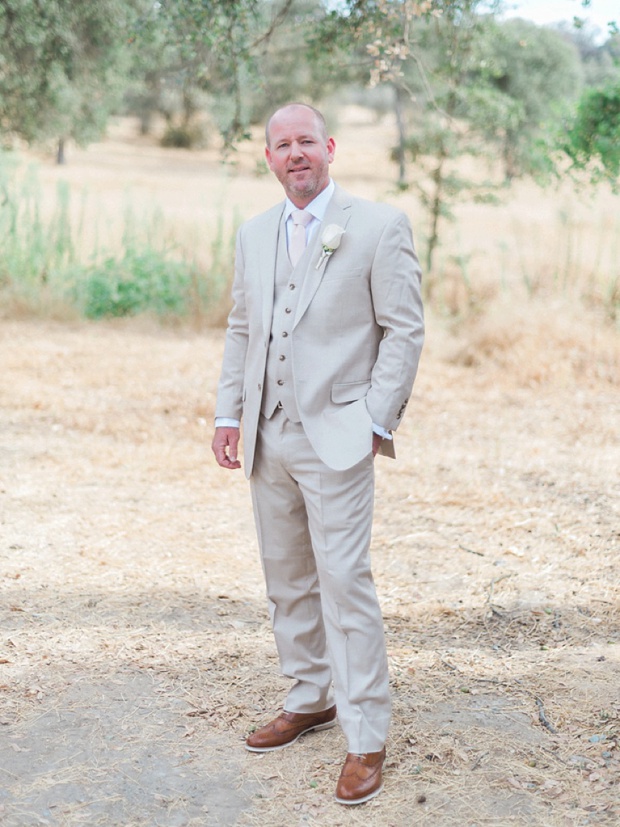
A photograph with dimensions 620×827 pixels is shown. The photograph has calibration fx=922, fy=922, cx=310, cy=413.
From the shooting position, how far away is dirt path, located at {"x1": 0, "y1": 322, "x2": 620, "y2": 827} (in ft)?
9.88

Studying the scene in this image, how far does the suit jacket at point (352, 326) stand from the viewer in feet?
9.07

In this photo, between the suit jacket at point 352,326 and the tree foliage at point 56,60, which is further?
the tree foliage at point 56,60

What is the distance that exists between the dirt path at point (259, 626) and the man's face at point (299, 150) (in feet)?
6.27

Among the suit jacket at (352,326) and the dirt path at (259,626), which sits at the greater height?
the suit jacket at (352,326)

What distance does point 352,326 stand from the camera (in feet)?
9.30

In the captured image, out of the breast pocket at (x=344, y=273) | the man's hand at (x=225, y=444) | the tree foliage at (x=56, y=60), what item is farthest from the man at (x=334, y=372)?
the tree foliage at (x=56, y=60)

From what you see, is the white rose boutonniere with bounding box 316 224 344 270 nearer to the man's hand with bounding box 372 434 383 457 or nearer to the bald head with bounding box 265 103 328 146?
the bald head with bounding box 265 103 328 146

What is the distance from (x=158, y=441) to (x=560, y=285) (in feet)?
19.1

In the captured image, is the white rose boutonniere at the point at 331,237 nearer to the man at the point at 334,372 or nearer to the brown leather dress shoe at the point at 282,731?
the man at the point at 334,372

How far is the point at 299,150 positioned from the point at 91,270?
970 cm

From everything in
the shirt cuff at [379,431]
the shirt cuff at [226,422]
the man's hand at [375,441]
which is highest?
the shirt cuff at [379,431]

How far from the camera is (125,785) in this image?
9.96ft

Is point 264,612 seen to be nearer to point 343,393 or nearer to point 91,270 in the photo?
point 343,393

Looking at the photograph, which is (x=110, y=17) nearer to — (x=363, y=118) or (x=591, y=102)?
(x=591, y=102)
